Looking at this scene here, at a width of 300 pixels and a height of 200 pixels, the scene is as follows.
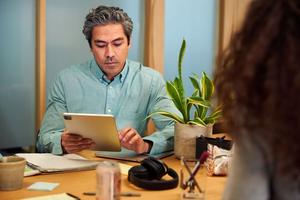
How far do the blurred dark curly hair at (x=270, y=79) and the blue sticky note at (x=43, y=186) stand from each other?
888 mm

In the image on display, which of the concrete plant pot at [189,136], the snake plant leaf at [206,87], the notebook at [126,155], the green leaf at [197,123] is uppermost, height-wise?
the snake plant leaf at [206,87]

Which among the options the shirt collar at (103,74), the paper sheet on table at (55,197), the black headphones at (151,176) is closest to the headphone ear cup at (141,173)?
the black headphones at (151,176)

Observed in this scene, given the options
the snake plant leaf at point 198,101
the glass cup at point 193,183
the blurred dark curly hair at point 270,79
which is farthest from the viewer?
the snake plant leaf at point 198,101

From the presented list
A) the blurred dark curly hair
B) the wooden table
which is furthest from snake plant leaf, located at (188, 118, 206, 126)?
the blurred dark curly hair

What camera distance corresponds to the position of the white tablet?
1.66 metres

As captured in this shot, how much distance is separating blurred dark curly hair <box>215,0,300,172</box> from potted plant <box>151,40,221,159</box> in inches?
45.3

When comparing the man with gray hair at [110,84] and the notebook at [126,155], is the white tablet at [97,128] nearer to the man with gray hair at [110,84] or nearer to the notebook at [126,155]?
the notebook at [126,155]

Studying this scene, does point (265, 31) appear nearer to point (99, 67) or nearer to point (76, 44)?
point (99, 67)

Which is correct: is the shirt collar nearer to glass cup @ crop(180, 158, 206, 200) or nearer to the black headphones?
the black headphones

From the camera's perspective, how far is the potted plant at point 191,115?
185cm

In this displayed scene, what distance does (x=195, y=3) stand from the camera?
3312mm

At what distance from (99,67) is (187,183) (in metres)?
1.25

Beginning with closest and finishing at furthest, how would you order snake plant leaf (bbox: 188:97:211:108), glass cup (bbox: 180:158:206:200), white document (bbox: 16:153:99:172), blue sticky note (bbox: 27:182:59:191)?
glass cup (bbox: 180:158:206:200), blue sticky note (bbox: 27:182:59:191), white document (bbox: 16:153:99:172), snake plant leaf (bbox: 188:97:211:108)

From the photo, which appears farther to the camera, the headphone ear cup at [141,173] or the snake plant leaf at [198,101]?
the snake plant leaf at [198,101]
